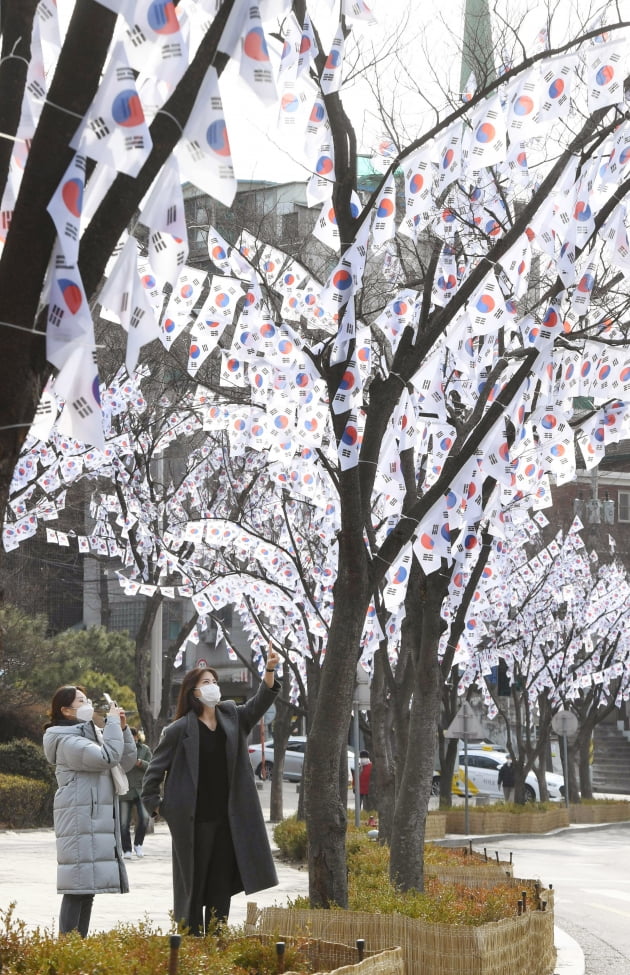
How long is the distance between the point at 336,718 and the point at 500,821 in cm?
2188

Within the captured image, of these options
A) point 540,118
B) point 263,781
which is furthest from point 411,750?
point 263,781

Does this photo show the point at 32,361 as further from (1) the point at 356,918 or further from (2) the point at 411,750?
(2) the point at 411,750

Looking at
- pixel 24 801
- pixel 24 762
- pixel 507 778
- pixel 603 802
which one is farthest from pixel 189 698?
pixel 603 802

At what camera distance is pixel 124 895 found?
14648 millimetres

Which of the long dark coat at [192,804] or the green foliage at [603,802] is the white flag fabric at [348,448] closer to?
the long dark coat at [192,804]

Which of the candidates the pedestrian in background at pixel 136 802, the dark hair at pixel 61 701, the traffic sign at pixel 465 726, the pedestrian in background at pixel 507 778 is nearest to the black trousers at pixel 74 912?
the dark hair at pixel 61 701

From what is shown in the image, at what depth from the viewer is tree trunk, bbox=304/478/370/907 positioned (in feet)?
26.8

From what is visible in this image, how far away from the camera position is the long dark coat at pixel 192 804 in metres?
7.41

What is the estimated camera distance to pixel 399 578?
10641 mm

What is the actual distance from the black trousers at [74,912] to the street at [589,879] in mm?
4701

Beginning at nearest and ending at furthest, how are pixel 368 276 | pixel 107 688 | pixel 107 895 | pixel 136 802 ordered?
1. pixel 368 276
2. pixel 107 895
3. pixel 136 802
4. pixel 107 688

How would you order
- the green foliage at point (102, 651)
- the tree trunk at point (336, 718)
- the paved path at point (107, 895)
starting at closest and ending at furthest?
the tree trunk at point (336, 718) → the paved path at point (107, 895) → the green foliage at point (102, 651)

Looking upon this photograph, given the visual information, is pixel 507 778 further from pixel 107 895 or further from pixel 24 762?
pixel 107 895

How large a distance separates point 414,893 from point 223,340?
507 inches
